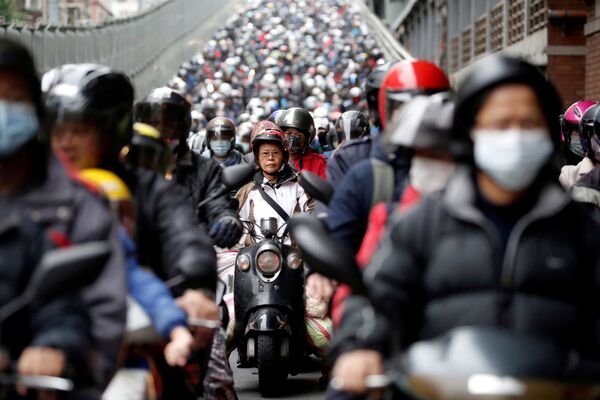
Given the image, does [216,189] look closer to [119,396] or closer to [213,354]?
[213,354]

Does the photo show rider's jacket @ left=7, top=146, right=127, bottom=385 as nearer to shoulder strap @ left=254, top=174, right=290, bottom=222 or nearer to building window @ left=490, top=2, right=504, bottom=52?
shoulder strap @ left=254, top=174, right=290, bottom=222

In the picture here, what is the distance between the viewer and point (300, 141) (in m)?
13.2

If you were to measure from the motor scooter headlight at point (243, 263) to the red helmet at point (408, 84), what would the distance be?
173 inches

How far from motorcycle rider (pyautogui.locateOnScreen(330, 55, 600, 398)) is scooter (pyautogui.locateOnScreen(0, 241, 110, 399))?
76 centimetres

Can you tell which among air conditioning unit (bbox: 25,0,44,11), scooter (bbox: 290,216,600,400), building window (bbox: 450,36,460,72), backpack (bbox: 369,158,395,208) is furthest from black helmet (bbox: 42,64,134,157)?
air conditioning unit (bbox: 25,0,44,11)

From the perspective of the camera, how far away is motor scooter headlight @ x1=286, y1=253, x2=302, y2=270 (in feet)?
33.4

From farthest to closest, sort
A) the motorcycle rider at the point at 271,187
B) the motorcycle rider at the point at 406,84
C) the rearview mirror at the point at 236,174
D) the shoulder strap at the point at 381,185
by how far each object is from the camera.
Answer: the motorcycle rider at the point at 271,187, the rearview mirror at the point at 236,174, the motorcycle rider at the point at 406,84, the shoulder strap at the point at 381,185

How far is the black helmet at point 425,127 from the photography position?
4.50 meters

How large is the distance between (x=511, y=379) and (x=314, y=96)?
43.8 meters

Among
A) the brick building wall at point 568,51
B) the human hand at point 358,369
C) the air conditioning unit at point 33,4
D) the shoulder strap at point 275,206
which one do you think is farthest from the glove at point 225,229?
the air conditioning unit at point 33,4

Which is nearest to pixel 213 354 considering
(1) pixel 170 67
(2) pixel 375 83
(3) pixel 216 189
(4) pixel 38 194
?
(3) pixel 216 189

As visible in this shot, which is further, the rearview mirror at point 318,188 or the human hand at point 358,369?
the rearview mirror at point 318,188

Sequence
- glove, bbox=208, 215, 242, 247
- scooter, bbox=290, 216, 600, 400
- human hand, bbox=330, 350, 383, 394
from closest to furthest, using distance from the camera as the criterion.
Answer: scooter, bbox=290, 216, 600, 400 → human hand, bbox=330, 350, 383, 394 → glove, bbox=208, 215, 242, 247

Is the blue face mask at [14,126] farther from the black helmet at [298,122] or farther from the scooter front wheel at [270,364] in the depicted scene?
the black helmet at [298,122]
